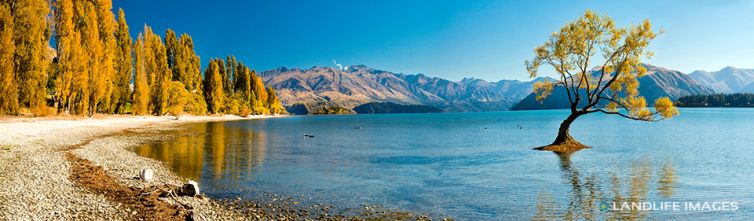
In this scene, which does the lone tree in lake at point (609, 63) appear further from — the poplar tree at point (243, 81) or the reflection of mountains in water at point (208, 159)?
the poplar tree at point (243, 81)

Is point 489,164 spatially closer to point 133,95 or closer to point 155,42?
point 133,95

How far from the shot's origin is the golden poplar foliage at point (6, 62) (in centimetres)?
4806

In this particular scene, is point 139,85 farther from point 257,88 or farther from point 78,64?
Result: point 257,88

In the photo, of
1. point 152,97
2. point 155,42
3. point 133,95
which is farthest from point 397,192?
point 155,42

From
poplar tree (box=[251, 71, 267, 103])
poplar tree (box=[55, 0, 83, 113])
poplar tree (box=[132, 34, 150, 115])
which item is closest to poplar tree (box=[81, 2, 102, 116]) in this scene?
poplar tree (box=[55, 0, 83, 113])

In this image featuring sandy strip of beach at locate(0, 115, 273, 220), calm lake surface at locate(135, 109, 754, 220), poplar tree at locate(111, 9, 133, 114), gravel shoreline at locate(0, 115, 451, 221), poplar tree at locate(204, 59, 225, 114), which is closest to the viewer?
sandy strip of beach at locate(0, 115, 273, 220)

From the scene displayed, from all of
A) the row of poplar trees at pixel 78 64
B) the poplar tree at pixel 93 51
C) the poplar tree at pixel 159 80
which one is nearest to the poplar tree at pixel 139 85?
the row of poplar trees at pixel 78 64

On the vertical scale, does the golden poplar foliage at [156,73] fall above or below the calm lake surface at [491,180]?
above

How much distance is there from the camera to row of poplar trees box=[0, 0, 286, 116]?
165ft

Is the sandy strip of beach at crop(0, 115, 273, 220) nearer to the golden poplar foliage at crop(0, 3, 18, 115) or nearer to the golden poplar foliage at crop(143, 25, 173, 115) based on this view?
the golden poplar foliage at crop(0, 3, 18, 115)

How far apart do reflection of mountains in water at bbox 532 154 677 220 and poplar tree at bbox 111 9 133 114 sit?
7844 centimetres

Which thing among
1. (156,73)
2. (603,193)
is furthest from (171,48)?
(603,193)

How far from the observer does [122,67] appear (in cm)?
7812

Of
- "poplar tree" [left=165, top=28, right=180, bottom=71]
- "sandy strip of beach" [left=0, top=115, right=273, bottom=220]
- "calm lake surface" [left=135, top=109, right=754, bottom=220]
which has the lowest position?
"calm lake surface" [left=135, top=109, right=754, bottom=220]
